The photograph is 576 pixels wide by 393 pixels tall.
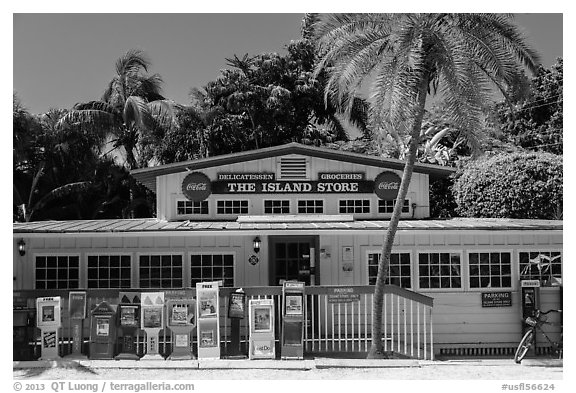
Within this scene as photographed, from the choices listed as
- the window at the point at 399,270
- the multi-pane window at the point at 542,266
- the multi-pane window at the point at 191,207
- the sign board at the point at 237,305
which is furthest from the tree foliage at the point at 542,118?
the sign board at the point at 237,305

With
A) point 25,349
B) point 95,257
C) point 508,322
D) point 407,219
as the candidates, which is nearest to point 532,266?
point 508,322

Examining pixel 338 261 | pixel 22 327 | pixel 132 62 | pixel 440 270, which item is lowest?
pixel 22 327

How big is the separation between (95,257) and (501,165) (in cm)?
1355

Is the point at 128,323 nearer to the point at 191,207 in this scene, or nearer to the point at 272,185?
the point at 191,207

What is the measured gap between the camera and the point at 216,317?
11781mm

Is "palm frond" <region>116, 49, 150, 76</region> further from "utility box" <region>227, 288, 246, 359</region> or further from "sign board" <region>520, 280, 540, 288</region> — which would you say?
"sign board" <region>520, 280, 540, 288</region>

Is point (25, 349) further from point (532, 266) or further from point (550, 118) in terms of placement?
point (550, 118)

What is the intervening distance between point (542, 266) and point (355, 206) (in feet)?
14.2

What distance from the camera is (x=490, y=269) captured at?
1389cm

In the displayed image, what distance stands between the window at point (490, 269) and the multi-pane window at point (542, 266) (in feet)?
1.07

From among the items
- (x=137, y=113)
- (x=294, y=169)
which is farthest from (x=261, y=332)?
(x=137, y=113)

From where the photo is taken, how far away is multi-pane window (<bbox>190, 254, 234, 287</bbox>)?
13961 millimetres

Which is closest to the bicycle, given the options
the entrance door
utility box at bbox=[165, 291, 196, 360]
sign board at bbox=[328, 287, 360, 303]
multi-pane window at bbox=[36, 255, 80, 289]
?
sign board at bbox=[328, 287, 360, 303]

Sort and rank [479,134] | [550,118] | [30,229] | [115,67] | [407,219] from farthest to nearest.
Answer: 1. [550,118]
2. [115,67]
3. [407,219]
4. [30,229]
5. [479,134]
